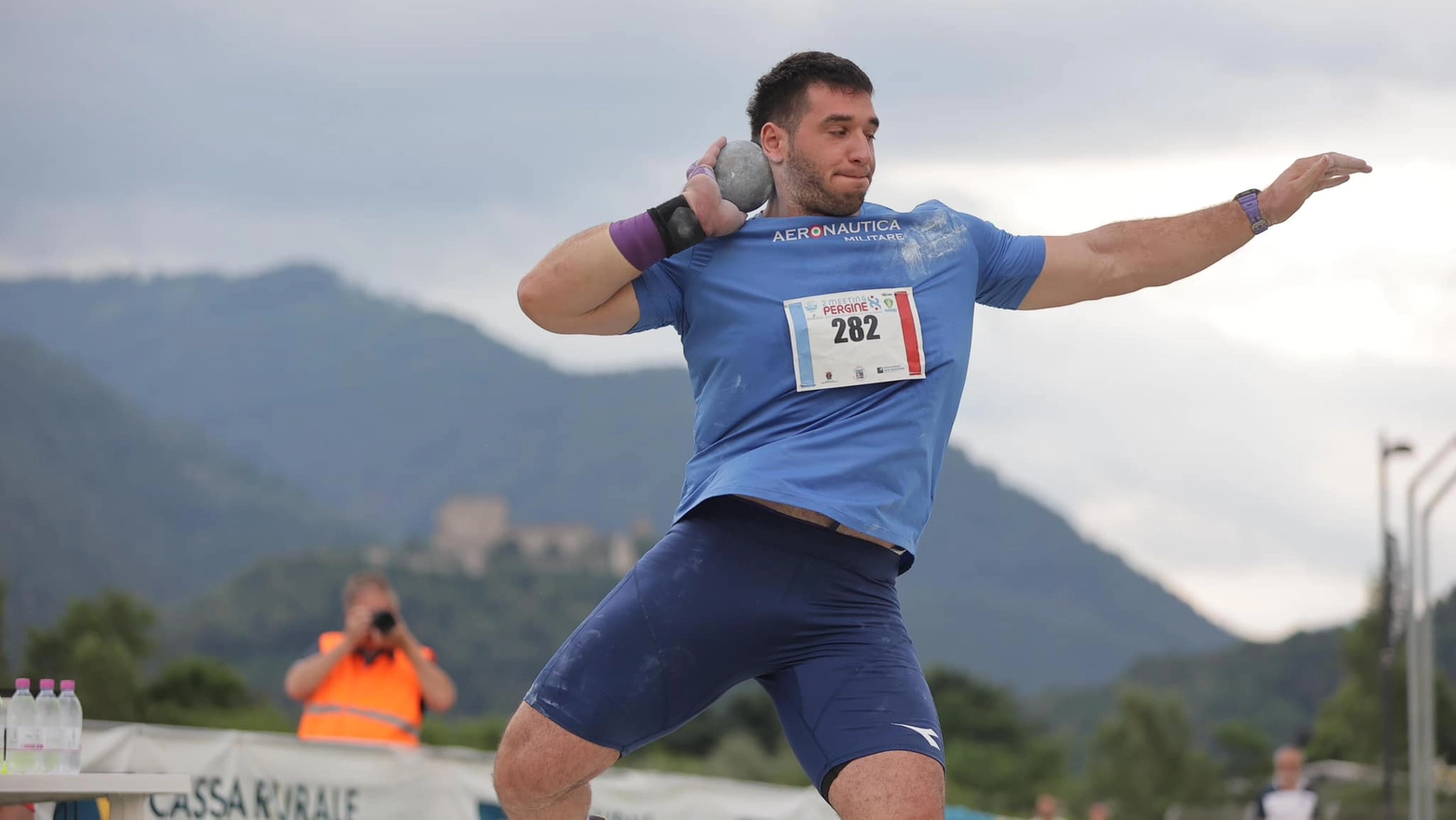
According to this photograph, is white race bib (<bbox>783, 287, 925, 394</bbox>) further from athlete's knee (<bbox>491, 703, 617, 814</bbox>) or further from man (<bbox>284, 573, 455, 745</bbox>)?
man (<bbox>284, 573, 455, 745</bbox>)

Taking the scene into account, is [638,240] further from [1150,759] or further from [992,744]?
[992,744]

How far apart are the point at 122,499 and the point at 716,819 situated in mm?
→ 173726

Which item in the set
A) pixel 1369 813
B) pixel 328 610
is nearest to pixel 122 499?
pixel 328 610

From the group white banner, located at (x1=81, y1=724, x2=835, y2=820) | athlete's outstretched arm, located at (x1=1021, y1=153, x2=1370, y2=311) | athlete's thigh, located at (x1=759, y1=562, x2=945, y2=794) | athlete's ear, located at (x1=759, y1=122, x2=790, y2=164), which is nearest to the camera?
athlete's thigh, located at (x1=759, y1=562, x2=945, y2=794)

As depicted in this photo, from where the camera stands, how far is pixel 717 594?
12.8 feet

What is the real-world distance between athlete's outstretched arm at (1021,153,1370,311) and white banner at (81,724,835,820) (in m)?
4.61

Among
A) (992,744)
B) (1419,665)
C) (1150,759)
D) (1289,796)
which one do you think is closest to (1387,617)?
(1419,665)

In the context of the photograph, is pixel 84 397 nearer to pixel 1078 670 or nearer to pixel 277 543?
pixel 277 543

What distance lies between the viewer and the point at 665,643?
3.91m

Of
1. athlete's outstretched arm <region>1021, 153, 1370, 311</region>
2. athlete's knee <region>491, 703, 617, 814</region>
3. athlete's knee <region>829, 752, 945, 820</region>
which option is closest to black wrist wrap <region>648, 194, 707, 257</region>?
athlete's outstretched arm <region>1021, 153, 1370, 311</region>

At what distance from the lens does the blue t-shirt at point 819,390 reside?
3.90m

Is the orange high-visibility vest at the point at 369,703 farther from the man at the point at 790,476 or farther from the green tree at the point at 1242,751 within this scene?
the green tree at the point at 1242,751

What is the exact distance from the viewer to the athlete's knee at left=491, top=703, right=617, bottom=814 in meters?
3.93

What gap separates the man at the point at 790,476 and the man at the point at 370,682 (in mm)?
4911
